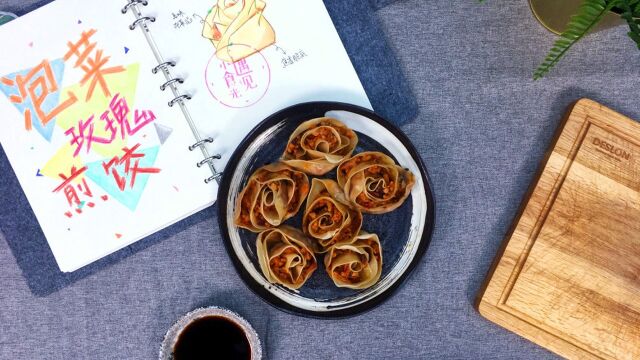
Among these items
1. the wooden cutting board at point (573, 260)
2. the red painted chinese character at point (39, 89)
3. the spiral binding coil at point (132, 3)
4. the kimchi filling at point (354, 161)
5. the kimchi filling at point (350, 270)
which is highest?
the spiral binding coil at point (132, 3)

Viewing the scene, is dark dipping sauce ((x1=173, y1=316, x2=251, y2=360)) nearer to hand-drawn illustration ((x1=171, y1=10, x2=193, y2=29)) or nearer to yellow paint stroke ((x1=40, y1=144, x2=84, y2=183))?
yellow paint stroke ((x1=40, y1=144, x2=84, y2=183))

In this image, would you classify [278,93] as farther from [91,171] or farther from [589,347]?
[589,347]

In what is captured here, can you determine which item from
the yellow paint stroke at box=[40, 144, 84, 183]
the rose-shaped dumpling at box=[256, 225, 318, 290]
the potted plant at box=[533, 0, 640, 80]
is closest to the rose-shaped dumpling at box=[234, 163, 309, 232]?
the rose-shaped dumpling at box=[256, 225, 318, 290]

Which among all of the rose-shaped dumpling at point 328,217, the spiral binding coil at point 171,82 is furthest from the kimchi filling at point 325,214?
the spiral binding coil at point 171,82

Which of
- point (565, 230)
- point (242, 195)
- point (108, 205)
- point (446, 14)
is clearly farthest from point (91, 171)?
point (565, 230)

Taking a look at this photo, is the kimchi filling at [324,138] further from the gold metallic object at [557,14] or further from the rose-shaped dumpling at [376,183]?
the gold metallic object at [557,14]

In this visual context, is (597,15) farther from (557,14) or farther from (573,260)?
(573,260)
